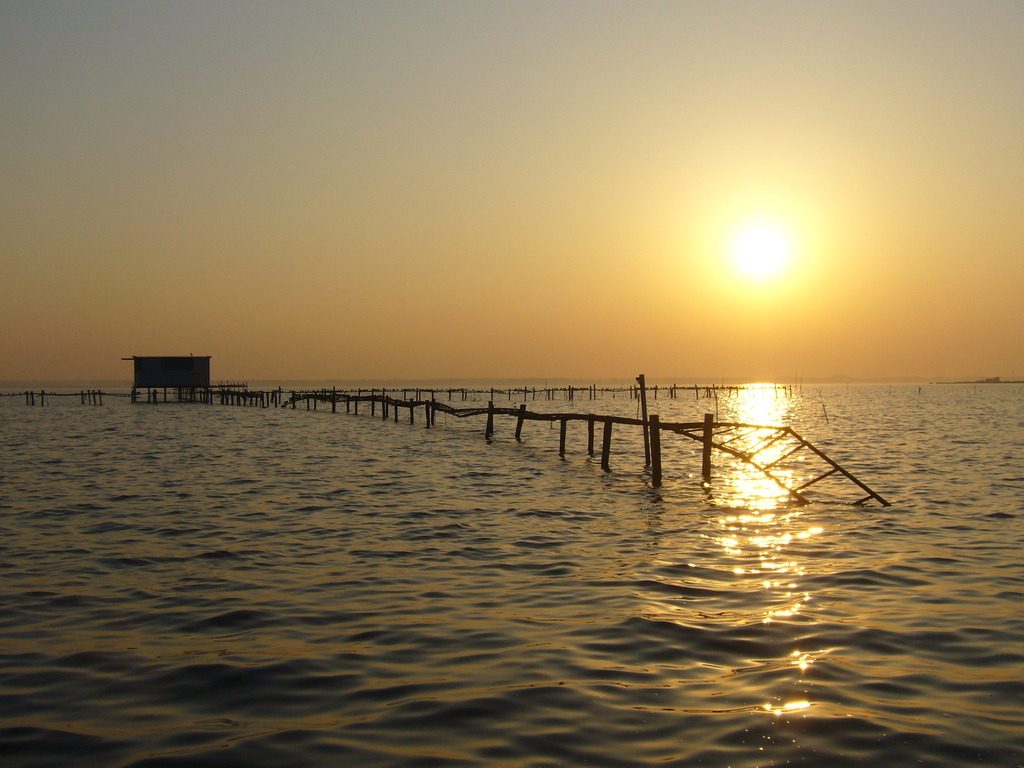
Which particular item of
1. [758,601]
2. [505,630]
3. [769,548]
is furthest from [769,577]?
[505,630]

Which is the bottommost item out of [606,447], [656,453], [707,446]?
[606,447]

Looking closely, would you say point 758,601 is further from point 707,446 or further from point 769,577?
point 707,446

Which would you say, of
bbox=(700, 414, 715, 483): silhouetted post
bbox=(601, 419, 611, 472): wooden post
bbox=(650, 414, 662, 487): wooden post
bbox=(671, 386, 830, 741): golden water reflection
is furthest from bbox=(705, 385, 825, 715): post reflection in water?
bbox=(601, 419, 611, 472): wooden post

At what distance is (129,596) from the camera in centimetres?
909

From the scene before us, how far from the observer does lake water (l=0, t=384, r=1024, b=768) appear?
5324 mm

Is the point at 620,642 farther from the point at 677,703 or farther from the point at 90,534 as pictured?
the point at 90,534

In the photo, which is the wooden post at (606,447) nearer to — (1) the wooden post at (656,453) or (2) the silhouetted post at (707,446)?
(1) the wooden post at (656,453)

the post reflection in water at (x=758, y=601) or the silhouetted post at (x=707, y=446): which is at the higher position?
the silhouetted post at (x=707, y=446)

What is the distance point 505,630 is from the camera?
7840 millimetres

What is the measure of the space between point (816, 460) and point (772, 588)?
63.9ft

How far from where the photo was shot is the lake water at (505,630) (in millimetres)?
5324

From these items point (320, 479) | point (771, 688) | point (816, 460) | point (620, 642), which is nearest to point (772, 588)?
point (620, 642)

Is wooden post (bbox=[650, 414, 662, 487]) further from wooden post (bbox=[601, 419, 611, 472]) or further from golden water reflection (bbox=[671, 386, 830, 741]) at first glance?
wooden post (bbox=[601, 419, 611, 472])

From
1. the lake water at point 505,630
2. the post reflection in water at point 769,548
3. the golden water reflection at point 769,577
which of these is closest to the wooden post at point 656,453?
the post reflection in water at point 769,548
